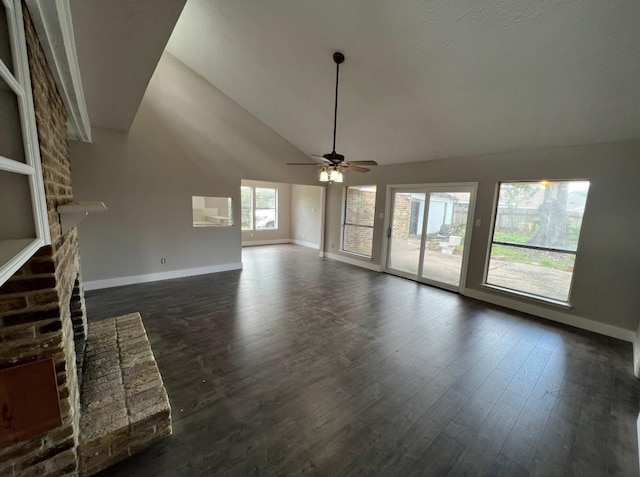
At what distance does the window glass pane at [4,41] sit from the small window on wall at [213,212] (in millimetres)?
4900

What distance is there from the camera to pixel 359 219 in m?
7.05

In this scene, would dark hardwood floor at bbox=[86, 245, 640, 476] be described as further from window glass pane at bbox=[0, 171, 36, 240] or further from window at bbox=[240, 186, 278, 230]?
window at bbox=[240, 186, 278, 230]

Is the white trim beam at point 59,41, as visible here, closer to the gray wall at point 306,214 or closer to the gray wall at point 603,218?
the gray wall at point 603,218

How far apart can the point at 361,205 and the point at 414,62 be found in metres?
4.05

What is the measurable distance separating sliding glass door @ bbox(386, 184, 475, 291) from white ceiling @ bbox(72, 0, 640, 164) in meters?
0.85

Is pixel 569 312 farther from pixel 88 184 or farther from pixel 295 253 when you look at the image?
pixel 88 184

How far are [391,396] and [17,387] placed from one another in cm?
240

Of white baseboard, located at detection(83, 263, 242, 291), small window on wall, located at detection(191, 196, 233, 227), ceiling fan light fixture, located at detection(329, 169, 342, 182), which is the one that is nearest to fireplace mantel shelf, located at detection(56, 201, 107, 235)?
ceiling fan light fixture, located at detection(329, 169, 342, 182)

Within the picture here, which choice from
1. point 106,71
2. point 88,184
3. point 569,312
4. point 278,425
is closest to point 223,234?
point 88,184

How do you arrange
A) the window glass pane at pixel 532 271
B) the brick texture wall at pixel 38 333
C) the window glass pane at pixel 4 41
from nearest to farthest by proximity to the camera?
the window glass pane at pixel 4 41
the brick texture wall at pixel 38 333
the window glass pane at pixel 532 271

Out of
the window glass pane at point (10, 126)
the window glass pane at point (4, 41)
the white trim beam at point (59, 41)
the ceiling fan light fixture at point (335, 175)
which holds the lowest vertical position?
the window glass pane at point (10, 126)

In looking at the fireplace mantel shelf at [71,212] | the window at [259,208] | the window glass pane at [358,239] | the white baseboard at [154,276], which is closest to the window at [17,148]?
the fireplace mantel shelf at [71,212]

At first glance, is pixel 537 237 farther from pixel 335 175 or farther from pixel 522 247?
pixel 335 175

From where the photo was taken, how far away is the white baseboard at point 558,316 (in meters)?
3.47
